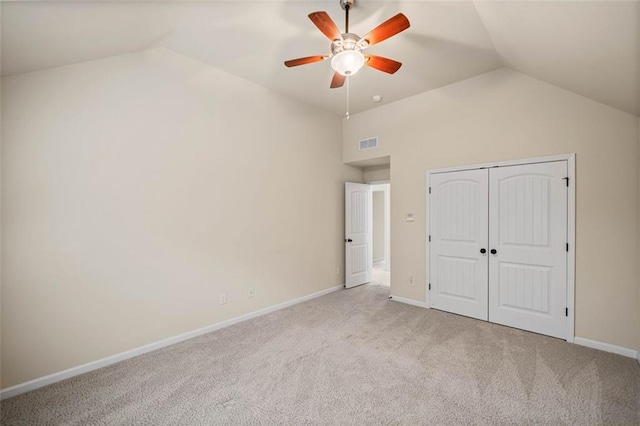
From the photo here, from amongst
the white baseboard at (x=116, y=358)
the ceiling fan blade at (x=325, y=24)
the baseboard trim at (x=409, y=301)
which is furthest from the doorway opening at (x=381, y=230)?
the ceiling fan blade at (x=325, y=24)

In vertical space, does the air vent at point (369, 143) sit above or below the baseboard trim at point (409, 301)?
above

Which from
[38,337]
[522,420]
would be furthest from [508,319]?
[38,337]

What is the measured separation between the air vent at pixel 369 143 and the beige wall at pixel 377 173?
2.18 ft

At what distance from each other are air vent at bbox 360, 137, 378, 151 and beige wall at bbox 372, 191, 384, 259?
3207 millimetres

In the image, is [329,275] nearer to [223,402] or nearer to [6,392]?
[223,402]

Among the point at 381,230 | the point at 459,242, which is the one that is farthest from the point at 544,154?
the point at 381,230

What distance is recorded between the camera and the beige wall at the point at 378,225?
7.86m

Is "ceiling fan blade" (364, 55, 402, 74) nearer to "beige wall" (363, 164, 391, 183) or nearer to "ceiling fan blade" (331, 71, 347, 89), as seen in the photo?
"ceiling fan blade" (331, 71, 347, 89)

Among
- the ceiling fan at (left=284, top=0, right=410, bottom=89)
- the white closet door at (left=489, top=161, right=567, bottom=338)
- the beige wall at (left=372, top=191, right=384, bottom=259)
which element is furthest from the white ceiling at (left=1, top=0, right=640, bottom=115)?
the beige wall at (left=372, top=191, right=384, bottom=259)

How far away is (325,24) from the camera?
1983mm

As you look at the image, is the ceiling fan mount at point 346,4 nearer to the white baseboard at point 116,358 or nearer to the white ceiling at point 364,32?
the white ceiling at point 364,32

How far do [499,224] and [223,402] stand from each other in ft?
11.7

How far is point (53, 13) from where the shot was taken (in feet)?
5.89

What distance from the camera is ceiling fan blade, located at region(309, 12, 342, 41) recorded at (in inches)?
74.1
